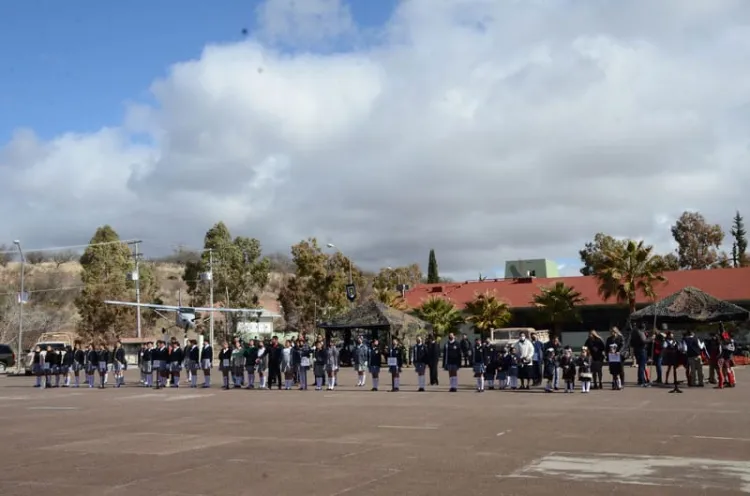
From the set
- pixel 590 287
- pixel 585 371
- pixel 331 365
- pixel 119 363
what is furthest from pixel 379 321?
pixel 590 287

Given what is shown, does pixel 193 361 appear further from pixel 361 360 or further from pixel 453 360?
pixel 453 360

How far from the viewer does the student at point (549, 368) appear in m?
23.4

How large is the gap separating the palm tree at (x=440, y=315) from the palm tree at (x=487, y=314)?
3.27ft

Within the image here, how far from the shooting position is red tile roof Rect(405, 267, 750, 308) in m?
53.4

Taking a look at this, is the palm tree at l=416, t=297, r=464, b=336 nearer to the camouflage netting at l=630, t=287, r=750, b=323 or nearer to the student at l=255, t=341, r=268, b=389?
the camouflage netting at l=630, t=287, r=750, b=323

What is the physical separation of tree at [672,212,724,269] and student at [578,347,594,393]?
63.7 m

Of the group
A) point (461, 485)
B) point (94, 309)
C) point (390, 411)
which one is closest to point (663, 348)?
point (390, 411)

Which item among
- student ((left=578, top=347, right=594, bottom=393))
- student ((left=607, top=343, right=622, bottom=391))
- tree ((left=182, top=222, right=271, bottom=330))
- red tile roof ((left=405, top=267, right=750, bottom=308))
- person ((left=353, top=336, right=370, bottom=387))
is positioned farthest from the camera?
tree ((left=182, top=222, right=271, bottom=330))

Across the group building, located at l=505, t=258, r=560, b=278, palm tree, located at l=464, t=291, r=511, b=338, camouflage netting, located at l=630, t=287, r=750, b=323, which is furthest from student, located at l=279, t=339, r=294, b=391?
building, located at l=505, t=258, r=560, b=278

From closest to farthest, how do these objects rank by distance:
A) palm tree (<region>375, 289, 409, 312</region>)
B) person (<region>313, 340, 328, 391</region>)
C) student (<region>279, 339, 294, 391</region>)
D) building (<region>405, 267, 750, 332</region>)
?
1. person (<region>313, 340, 328, 391</region>)
2. student (<region>279, 339, 294, 391</region>)
3. building (<region>405, 267, 750, 332</region>)
4. palm tree (<region>375, 289, 409, 312</region>)

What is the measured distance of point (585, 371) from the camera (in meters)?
22.8

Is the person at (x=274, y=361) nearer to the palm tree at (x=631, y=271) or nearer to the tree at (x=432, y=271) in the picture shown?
the palm tree at (x=631, y=271)

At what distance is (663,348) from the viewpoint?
25.4 meters

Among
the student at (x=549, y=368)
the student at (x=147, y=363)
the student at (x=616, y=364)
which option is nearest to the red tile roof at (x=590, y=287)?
the student at (x=147, y=363)
